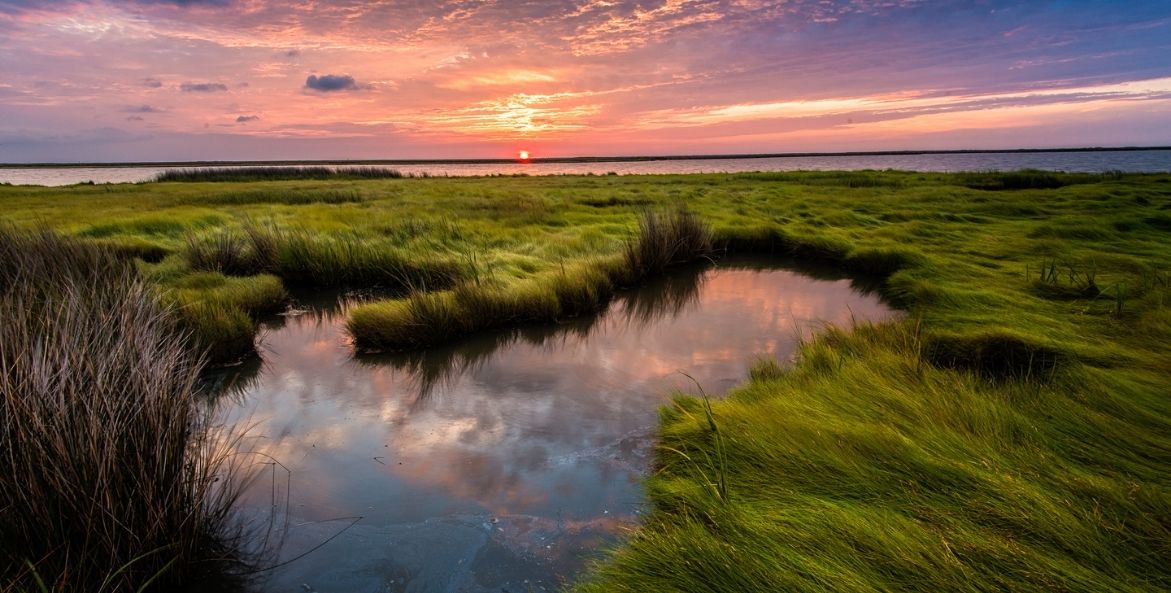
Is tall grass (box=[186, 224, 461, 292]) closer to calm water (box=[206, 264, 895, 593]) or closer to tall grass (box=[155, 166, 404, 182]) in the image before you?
calm water (box=[206, 264, 895, 593])

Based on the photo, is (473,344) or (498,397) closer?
(498,397)

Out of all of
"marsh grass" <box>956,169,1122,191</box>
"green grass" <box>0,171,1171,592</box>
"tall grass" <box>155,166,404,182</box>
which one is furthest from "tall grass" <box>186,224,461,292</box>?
"tall grass" <box>155,166,404,182</box>

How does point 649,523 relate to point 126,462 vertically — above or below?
below

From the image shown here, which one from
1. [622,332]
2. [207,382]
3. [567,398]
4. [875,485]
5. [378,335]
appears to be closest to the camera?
[875,485]

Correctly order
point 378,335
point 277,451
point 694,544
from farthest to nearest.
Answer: point 378,335, point 277,451, point 694,544

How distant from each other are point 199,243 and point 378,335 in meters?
6.21

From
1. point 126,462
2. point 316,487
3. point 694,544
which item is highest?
point 126,462

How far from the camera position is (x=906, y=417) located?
12.0ft

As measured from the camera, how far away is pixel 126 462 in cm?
260

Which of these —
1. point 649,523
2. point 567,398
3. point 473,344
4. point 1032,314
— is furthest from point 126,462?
point 1032,314

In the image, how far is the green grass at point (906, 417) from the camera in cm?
229

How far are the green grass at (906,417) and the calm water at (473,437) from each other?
39cm

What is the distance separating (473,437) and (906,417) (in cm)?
301

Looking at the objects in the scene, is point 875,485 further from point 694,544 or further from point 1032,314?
point 1032,314
